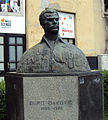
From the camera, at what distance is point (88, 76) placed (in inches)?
136

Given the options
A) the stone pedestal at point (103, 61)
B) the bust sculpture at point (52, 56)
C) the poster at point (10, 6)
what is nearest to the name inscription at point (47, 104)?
the bust sculpture at point (52, 56)

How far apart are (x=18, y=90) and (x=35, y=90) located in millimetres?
278

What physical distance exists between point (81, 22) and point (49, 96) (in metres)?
10.8

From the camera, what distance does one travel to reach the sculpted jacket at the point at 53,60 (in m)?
3.51

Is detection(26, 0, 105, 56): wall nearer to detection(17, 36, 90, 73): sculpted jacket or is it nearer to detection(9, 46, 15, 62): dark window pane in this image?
detection(9, 46, 15, 62): dark window pane

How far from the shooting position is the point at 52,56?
356 centimetres

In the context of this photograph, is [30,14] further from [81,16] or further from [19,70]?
[19,70]

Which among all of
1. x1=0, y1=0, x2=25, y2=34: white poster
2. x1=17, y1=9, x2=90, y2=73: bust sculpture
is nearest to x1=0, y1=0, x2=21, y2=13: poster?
x1=0, y1=0, x2=25, y2=34: white poster

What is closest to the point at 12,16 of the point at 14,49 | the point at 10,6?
the point at 10,6

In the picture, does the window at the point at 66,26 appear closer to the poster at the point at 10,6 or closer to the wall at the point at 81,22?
the wall at the point at 81,22

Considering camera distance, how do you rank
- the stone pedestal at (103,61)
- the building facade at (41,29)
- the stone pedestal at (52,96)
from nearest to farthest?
1. the stone pedestal at (52,96)
2. the building facade at (41,29)
3. the stone pedestal at (103,61)

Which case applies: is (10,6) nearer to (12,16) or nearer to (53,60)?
(12,16)

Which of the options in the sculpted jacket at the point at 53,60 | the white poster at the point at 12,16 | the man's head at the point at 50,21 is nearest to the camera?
the sculpted jacket at the point at 53,60

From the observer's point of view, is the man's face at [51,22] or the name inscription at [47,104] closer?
the name inscription at [47,104]
